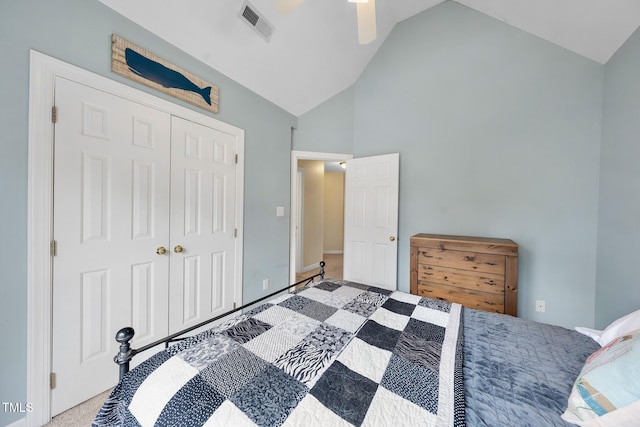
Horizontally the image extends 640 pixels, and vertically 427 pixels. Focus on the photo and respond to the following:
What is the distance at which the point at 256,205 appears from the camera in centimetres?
263

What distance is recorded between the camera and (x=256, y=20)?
1938 millimetres

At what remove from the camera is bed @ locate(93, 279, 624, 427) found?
673mm

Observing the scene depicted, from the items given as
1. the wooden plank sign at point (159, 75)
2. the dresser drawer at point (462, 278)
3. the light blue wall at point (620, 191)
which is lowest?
the dresser drawer at point (462, 278)

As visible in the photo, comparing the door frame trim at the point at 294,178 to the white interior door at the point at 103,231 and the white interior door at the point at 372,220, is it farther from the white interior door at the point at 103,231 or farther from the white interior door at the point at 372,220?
the white interior door at the point at 103,231

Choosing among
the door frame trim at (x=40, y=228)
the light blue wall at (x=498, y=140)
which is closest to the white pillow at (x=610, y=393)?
→ the light blue wall at (x=498, y=140)

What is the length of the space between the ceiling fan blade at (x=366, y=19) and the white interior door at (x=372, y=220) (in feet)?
4.76

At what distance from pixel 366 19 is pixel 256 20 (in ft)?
3.24

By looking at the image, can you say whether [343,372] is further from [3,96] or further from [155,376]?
[3,96]

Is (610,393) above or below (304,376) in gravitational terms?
above

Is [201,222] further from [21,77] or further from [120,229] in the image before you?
[21,77]

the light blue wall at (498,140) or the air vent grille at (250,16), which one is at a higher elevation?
the air vent grille at (250,16)

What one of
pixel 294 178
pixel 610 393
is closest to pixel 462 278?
pixel 610 393

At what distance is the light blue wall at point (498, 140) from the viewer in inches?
83.4

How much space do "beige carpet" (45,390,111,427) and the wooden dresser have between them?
2.55 m
